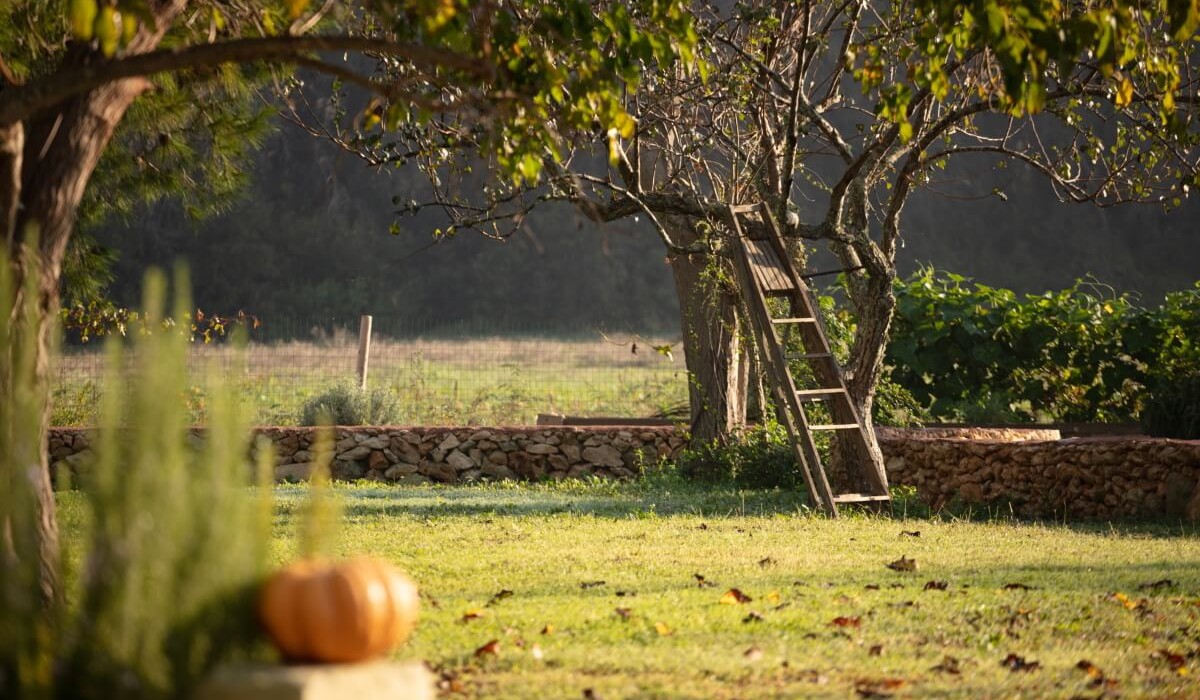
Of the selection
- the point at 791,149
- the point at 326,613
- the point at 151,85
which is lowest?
the point at 326,613

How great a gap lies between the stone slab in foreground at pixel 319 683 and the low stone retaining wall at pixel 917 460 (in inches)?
199

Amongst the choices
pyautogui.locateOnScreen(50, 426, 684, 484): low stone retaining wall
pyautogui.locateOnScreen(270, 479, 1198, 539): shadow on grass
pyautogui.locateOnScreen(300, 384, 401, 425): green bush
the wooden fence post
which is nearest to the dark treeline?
the wooden fence post

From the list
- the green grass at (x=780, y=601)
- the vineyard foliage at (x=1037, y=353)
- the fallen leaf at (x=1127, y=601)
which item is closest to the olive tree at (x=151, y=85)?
the green grass at (x=780, y=601)

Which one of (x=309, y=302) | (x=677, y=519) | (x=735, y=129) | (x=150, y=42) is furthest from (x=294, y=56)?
(x=309, y=302)

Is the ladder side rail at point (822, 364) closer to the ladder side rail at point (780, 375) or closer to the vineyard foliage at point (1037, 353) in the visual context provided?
the ladder side rail at point (780, 375)

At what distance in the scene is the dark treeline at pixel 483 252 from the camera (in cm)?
4066

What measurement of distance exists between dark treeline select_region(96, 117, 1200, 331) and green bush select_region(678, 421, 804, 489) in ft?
93.3

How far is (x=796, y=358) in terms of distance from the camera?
9648 millimetres

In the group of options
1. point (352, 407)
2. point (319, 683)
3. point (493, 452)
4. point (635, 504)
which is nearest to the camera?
point (319, 683)

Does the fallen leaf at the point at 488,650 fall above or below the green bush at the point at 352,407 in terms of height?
below

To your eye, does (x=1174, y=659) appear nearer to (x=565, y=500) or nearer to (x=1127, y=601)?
(x=1127, y=601)

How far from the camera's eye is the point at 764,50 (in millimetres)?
10266

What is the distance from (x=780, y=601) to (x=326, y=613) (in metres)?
3.30

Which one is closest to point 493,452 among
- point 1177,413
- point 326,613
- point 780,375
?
point 780,375
